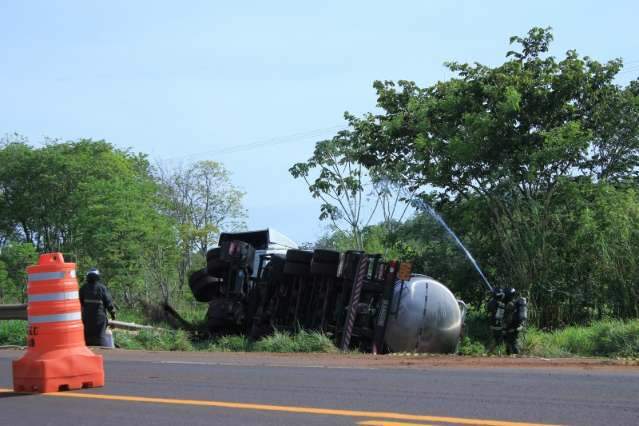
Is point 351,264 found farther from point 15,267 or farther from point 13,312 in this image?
point 15,267

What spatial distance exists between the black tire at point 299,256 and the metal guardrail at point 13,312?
593 centimetres

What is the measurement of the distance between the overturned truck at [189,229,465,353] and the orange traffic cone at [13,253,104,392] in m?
8.23

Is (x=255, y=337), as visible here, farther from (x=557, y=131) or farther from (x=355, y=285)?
(x=557, y=131)

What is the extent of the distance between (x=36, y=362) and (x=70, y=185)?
1978 inches

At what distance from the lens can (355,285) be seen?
16.5m

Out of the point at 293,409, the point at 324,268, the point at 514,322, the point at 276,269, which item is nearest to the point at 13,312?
the point at 276,269

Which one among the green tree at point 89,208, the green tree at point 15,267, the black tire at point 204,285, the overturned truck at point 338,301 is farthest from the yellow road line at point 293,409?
the green tree at point 15,267

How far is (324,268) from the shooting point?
1703 centimetres

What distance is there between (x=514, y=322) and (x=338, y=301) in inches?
142

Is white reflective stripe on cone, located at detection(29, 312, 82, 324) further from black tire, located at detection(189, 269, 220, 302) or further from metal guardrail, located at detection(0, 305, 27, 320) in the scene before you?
black tire, located at detection(189, 269, 220, 302)

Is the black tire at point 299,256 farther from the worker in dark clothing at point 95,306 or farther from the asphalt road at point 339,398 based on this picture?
the asphalt road at point 339,398

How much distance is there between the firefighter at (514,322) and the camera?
1611cm

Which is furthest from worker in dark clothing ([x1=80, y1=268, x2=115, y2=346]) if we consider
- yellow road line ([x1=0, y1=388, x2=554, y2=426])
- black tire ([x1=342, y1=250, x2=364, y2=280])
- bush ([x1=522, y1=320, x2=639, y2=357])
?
bush ([x1=522, y1=320, x2=639, y2=357])

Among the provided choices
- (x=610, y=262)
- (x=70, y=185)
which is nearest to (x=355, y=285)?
(x=610, y=262)
